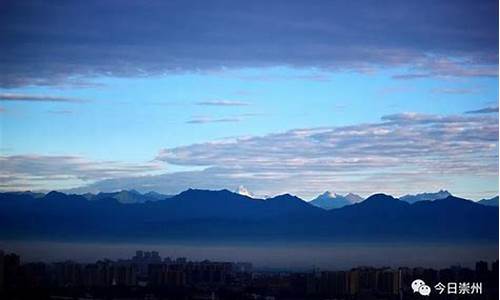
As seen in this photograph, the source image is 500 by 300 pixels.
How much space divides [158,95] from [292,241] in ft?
3.91

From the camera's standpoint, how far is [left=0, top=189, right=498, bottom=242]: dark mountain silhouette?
6.31m

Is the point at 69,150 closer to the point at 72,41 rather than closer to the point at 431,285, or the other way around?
the point at 72,41

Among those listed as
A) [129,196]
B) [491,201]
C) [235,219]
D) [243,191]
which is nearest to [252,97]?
[243,191]

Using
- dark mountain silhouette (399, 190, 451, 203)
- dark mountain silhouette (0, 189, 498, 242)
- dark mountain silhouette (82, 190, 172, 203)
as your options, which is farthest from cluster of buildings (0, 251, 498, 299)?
dark mountain silhouette (399, 190, 451, 203)

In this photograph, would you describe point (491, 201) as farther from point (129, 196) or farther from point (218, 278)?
point (129, 196)

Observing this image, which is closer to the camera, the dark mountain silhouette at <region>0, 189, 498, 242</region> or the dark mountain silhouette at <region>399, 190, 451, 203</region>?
the dark mountain silhouette at <region>0, 189, 498, 242</region>

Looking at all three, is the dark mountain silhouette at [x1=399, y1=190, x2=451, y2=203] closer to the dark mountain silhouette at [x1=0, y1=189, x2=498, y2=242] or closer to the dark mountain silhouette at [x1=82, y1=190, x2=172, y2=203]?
the dark mountain silhouette at [x1=0, y1=189, x2=498, y2=242]

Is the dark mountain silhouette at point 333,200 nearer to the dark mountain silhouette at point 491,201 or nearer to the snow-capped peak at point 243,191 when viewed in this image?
the snow-capped peak at point 243,191

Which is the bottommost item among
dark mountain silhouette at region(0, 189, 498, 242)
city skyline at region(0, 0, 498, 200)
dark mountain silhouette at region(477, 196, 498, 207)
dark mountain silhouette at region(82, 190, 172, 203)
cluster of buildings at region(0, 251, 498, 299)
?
cluster of buildings at region(0, 251, 498, 299)

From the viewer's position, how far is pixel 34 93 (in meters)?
6.30

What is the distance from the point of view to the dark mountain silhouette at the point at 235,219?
631 centimetres

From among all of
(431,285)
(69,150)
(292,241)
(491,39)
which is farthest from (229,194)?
(491,39)

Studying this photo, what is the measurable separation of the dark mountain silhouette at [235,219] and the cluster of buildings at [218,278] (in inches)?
6.8

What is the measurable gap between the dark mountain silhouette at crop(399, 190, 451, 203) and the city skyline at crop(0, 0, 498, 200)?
0.04 meters
